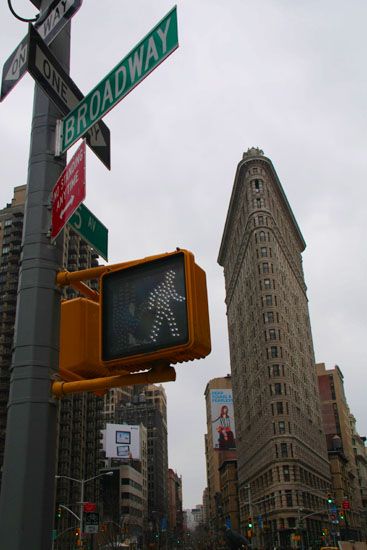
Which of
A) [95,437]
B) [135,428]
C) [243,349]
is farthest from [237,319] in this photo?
[95,437]

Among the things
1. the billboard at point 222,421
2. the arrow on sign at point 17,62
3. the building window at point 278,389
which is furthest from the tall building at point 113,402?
the arrow on sign at point 17,62

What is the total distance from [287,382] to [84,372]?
90649 mm

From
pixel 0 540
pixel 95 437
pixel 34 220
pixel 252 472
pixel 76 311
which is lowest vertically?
pixel 0 540

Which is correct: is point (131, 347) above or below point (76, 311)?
below

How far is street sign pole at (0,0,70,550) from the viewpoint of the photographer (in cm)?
359

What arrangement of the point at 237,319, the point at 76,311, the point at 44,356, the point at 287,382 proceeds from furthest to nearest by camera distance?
the point at 237,319
the point at 287,382
the point at 76,311
the point at 44,356

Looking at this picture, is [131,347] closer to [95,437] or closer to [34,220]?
[34,220]

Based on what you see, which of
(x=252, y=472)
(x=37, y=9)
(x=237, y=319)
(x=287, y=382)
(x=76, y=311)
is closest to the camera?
(x=76, y=311)

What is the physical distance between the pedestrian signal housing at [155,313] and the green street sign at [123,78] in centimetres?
133

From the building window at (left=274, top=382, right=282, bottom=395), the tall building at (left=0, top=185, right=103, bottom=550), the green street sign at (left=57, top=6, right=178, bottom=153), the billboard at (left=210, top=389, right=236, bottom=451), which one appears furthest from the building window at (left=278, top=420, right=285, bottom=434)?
the green street sign at (left=57, top=6, right=178, bottom=153)

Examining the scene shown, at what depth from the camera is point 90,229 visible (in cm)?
504

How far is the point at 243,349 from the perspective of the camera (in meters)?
118

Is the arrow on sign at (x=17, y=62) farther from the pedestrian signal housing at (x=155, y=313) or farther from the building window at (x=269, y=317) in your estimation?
the building window at (x=269, y=317)

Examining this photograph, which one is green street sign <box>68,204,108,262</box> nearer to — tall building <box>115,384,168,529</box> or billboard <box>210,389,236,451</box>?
billboard <box>210,389,236,451</box>
